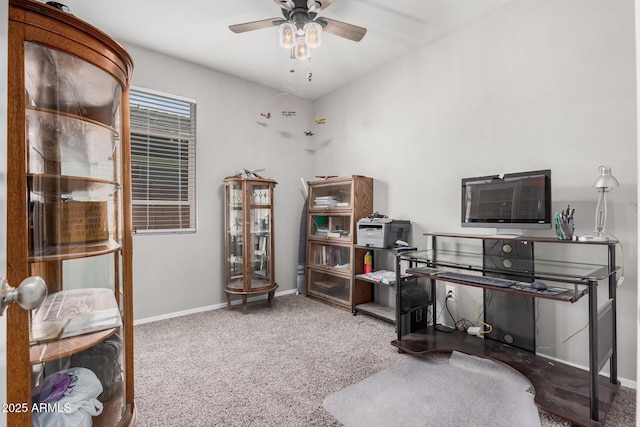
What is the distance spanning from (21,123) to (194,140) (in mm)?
2677

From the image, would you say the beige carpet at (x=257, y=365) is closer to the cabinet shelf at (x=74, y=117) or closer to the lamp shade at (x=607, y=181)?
the lamp shade at (x=607, y=181)

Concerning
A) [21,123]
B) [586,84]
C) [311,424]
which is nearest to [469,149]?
[586,84]

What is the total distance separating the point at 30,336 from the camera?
3.02ft

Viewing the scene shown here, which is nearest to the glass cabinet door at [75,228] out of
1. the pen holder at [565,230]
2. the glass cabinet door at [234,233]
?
the glass cabinet door at [234,233]

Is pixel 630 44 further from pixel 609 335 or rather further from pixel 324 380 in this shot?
pixel 324 380

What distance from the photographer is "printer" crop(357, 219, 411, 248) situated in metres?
3.00

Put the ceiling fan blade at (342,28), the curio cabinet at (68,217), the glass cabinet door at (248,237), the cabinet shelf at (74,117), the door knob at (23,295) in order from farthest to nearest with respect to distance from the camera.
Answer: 1. the glass cabinet door at (248,237)
2. the ceiling fan blade at (342,28)
3. the cabinet shelf at (74,117)
4. the curio cabinet at (68,217)
5. the door knob at (23,295)

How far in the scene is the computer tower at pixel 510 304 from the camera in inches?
87.7

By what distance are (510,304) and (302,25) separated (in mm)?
2519

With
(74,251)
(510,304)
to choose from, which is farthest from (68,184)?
(510,304)

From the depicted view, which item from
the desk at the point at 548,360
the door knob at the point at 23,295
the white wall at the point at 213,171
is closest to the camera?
the door knob at the point at 23,295

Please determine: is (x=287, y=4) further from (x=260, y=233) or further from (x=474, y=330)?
(x=474, y=330)

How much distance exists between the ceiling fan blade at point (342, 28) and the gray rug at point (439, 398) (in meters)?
2.36

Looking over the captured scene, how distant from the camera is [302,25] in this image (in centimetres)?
215
